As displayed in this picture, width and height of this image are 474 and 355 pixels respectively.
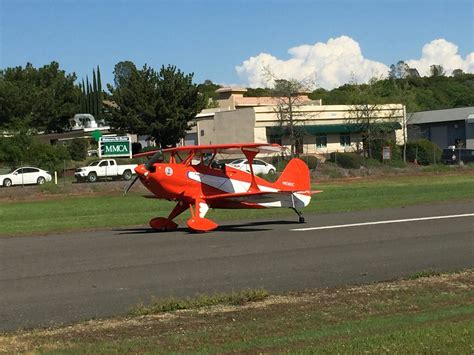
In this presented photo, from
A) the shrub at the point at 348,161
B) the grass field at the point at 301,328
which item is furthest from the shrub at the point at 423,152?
the grass field at the point at 301,328

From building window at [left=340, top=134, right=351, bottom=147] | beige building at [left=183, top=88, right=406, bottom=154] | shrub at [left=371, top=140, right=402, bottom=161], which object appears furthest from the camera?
building window at [left=340, top=134, right=351, bottom=147]

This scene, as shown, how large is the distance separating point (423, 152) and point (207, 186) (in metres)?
47.9

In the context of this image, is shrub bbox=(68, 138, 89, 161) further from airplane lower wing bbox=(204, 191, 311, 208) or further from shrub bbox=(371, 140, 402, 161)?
airplane lower wing bbox=(204, 191, 311, 208)

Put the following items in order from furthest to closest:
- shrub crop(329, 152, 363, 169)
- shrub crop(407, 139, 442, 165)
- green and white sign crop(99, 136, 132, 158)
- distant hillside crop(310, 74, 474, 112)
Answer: distant hillside crop(310, 74, 474, 112), shrub crop(407, 139, 442, 165), shrub crop(329, 152, 363, 169), green and white sign crop(99, 136, 132, 158)

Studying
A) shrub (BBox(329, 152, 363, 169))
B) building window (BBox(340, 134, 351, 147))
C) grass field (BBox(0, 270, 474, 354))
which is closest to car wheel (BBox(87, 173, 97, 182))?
shrub (BBox(329, 152, 363, 169))

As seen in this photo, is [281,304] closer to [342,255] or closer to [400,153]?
[342,255]

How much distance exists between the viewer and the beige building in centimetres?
7225

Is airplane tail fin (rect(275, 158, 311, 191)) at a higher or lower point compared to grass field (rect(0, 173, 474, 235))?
higher

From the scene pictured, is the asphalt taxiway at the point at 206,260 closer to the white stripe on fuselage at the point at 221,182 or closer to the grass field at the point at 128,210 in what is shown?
the white stripe on fuselage at the point at 221,182

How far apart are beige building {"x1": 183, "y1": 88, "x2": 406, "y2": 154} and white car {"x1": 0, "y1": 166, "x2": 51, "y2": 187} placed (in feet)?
86.6

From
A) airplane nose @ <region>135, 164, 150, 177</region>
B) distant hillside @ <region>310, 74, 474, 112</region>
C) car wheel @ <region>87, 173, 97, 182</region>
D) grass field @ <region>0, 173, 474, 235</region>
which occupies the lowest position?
grass field @ <region>0, 173, 474, 235</region>

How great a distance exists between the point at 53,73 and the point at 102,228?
265 ft

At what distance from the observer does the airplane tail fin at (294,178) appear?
20594mm

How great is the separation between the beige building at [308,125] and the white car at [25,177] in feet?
86.6
